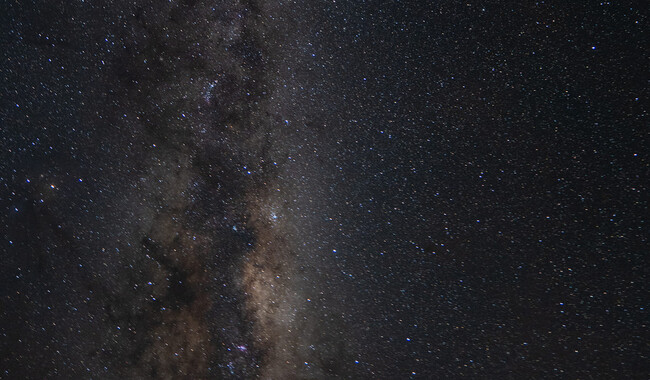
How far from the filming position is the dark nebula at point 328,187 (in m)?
1.35

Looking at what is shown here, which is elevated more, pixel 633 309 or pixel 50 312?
pixel 50 312

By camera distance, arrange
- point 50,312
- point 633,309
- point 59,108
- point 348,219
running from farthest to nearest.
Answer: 1. point 50,312
2. point 59,108
3. point 348,219
4. point 633,309

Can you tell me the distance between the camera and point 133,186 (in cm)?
164

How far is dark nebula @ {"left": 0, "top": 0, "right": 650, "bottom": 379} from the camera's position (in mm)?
1353

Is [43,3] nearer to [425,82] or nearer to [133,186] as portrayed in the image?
[133,186]

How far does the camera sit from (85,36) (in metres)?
1.59

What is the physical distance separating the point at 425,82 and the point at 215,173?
0.98m

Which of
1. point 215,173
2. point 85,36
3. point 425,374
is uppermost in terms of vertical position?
point 85,36

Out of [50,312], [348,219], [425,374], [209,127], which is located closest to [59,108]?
[209,127]

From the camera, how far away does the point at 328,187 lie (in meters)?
1.55

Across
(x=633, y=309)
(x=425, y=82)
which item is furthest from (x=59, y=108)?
(x=633, y=309)

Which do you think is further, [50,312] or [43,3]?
[50,312]

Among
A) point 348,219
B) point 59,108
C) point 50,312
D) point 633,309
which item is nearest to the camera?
point 633,309

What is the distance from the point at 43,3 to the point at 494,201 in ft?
7.12
